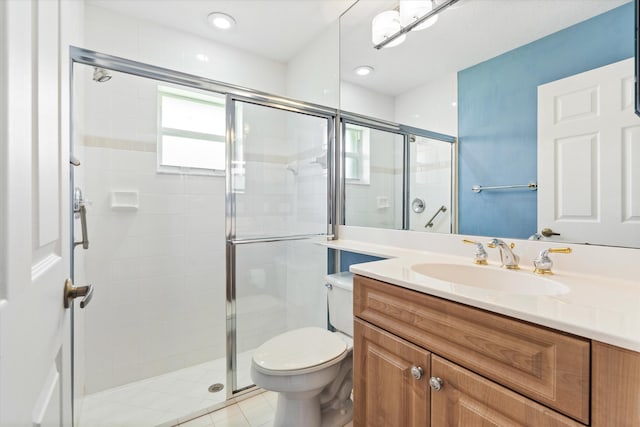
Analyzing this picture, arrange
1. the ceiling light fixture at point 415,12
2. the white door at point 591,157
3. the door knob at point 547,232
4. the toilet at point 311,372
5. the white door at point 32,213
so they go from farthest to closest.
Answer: the ceiling light fixture at point 415,12 < the toilet at point 311,372 < the door knob at point 547,232 < the white door at point 591,157 < the white door at point 32,213

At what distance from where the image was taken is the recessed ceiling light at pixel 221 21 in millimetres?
1843

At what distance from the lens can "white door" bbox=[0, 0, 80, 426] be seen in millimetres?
352

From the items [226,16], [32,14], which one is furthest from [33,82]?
[226,16]

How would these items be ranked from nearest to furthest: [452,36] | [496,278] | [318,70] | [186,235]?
[496,278], [452,36], [186,235], [318,70]

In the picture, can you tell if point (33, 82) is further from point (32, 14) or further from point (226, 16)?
point (226, 16)

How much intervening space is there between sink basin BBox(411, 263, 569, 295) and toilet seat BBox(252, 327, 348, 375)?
55 centimetres

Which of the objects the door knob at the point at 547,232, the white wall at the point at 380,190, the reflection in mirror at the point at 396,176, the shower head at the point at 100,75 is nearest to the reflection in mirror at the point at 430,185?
the reflection in mirror at the point at 396,176

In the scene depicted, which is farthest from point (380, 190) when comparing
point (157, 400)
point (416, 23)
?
point (157, 400)

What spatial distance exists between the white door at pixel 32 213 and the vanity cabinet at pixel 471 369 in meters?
0.84

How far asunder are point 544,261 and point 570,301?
12.7 inches

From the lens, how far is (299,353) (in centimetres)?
128

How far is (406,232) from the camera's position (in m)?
1.58

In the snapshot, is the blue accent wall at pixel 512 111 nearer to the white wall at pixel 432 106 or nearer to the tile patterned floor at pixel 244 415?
the white wall at pixel 432 106

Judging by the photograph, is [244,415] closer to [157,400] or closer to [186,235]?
[157,400]
